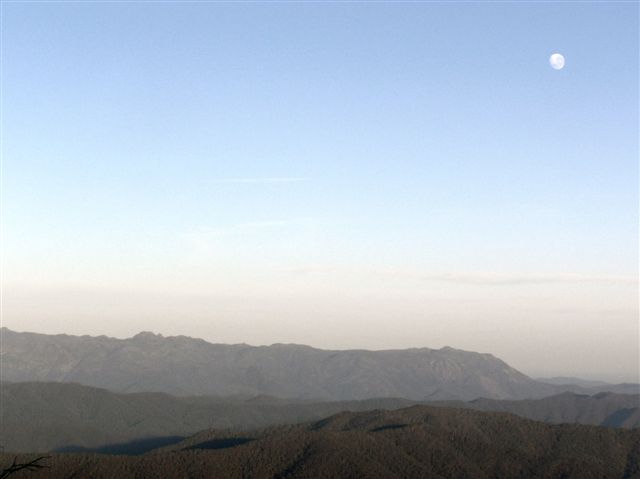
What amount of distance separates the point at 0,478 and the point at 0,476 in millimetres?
921

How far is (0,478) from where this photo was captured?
22672 millimetres

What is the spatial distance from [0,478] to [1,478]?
24cm

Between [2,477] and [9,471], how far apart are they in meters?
0.43

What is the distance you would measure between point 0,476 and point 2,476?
28.0 inches

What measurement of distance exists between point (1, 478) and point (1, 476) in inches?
20.7

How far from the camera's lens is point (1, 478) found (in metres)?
22.5

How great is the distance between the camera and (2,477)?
2291cm

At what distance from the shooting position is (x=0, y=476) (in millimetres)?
23516

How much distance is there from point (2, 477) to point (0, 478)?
0.24 m

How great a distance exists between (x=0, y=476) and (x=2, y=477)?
0.69 m

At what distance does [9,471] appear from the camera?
76.5 ft

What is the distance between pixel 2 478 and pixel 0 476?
61 cm

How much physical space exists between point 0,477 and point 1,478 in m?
0.44
